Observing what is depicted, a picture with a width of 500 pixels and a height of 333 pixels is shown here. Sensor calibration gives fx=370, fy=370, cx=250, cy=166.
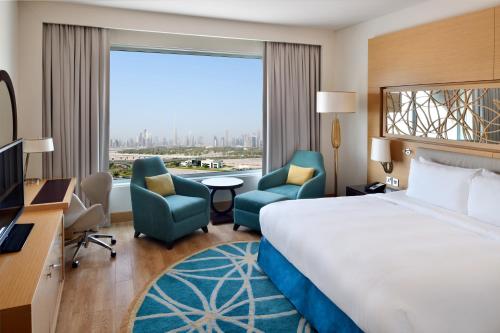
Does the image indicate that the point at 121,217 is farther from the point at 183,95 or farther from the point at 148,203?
the point at 183,95

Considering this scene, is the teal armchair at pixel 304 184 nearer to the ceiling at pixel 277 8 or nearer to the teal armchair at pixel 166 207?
the teal armchair at pixel 166 207

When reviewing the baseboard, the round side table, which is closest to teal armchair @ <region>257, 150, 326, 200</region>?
the round side table

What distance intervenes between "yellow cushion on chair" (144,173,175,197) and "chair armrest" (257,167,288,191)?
3.80ft

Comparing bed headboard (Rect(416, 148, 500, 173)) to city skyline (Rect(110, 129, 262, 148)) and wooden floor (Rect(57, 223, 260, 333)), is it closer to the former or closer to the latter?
wooden floor (Rect(57, 223, 260, 333))

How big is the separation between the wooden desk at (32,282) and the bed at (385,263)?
5.07ft

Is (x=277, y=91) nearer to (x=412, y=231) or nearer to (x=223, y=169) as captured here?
(x=223, y=169)

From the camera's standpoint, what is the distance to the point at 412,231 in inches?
105

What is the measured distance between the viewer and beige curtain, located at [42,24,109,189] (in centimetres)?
427

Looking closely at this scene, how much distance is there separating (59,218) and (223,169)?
3.18m

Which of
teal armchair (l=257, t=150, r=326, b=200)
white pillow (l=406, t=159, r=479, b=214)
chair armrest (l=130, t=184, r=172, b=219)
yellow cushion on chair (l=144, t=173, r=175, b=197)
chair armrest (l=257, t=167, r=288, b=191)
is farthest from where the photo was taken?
chair armrest (l=257, t=167, r=288, b=191)

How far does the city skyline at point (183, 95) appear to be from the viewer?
197 inches

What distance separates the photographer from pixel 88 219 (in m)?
3.47

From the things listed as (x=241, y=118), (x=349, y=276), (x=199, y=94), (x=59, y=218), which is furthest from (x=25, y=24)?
(x=349, y=276)

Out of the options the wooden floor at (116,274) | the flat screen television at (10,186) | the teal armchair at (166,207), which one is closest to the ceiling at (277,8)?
the teal armchair at (166,207)
